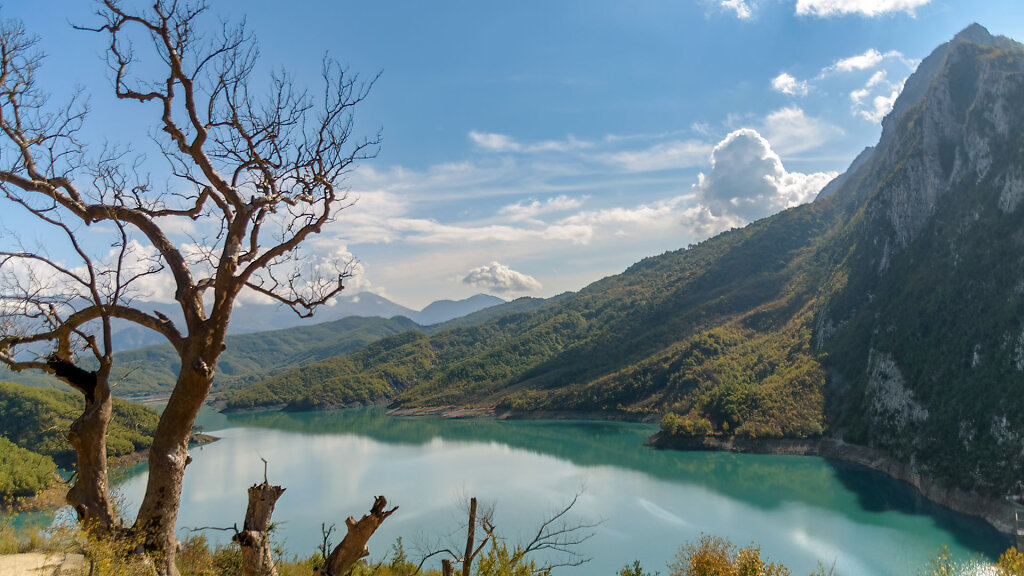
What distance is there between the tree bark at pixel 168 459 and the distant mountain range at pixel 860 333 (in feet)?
137

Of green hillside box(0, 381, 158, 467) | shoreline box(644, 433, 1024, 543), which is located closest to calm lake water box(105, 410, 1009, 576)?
shoreline box(644, 433, 1024, 543)

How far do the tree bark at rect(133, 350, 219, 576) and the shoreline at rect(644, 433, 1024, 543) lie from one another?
38.2 m

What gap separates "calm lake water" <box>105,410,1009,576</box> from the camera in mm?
27125

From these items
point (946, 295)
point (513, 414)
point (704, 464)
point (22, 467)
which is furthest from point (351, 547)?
point (513, 414)

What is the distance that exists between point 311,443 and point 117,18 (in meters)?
68.5

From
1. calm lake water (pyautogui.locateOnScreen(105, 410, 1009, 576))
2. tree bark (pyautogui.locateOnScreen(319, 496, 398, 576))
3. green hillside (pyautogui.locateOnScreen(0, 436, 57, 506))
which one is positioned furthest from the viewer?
green hillside (pyautogui.locateOnScreen(0, 436, 57, 506))

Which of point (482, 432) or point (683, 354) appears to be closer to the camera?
point (482, 432)

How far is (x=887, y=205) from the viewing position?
6675cm

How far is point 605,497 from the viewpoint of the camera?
1470 inches

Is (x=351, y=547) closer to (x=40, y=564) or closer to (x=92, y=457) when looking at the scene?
(x=92, y=457)

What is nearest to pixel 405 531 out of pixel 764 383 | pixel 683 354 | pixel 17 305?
pixel 17 305

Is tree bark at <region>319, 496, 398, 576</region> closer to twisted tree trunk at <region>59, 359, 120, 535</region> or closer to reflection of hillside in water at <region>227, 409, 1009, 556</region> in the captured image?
twisted tree trunk at <region>59, 359, 120, 535</region>

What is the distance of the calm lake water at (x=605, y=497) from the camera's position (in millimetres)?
27125

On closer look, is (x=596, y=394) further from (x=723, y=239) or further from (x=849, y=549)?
(x=723, y=239)
